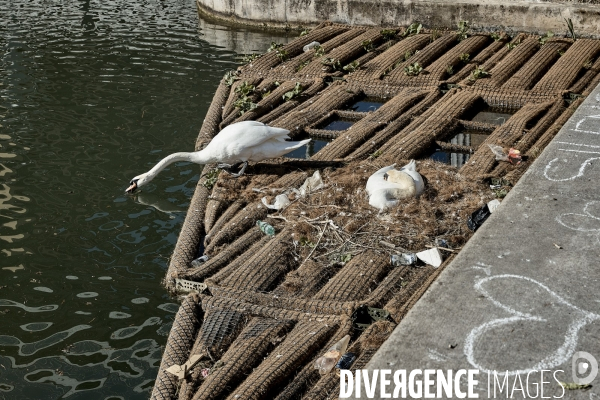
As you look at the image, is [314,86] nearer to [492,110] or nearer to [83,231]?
[492,110]

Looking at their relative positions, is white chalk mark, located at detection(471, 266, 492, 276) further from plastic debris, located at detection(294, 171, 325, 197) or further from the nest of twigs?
plastic debris, located at detection(294, 171, 325, 197)

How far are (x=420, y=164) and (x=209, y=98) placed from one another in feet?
16.4

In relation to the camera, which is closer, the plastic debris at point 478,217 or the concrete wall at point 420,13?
the plastic debris at point 478,217

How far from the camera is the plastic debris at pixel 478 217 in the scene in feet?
22.7

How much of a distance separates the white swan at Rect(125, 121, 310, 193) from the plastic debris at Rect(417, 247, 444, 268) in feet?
7.92

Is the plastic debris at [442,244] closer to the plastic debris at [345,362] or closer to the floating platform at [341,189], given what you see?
the floating platform at [341,189]

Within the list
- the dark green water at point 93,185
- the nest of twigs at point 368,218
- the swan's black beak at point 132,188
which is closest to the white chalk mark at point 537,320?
the nest of twigs at point 368,218

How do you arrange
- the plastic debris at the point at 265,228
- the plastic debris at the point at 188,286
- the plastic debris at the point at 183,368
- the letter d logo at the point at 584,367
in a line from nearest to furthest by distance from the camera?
the letter d logo at the point at 584,367, the plastic debris at the point at 183,368, the plastic debris at the point at 188,286, the plastic debris at the point at 265,228

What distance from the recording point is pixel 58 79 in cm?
1315

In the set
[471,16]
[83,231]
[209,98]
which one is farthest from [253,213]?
[471,16]

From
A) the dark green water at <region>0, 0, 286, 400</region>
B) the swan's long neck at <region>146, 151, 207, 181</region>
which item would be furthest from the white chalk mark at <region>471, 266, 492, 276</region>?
the swan's long neck at <region>146, 151, 207, 181</region>

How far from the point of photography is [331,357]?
5441 millimetres

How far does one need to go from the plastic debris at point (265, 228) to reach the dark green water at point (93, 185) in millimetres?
1009

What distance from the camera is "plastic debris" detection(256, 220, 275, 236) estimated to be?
7335mm
